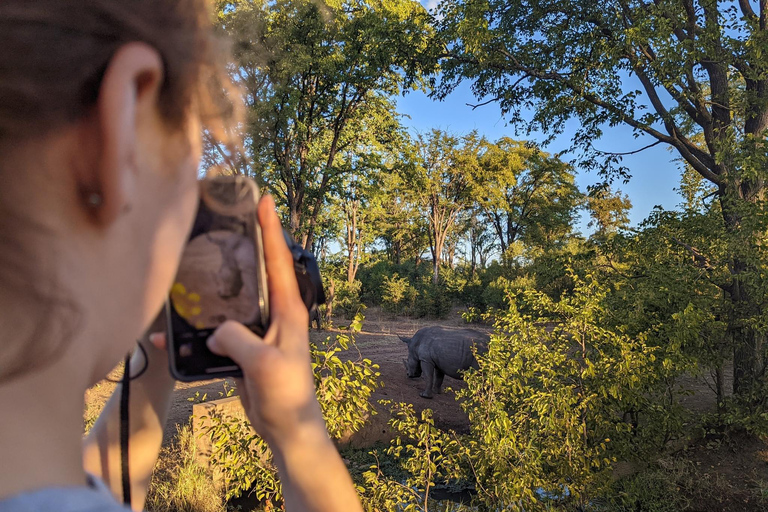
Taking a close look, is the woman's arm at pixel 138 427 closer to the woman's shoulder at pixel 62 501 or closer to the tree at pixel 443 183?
the woman's shoulder at pixel 62 501

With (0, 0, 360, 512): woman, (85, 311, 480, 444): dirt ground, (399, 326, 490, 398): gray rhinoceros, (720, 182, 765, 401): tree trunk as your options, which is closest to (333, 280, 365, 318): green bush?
(85, 311, 480, 444): dirt ground

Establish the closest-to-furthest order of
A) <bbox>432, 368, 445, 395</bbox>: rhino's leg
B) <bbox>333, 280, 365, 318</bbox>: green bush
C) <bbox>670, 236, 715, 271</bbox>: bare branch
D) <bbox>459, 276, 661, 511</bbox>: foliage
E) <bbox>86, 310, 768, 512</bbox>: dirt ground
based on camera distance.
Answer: <bbox>459, 276, 661, 511</bbox>: foliage < <bbox>86, 310, 768, 512</bbox>: dirt ground < <bbox>670, 236, 715, 271</bbox>: bare branch < <bbox>432, 368, 445, 395</bbox>: rhino's leg < <bbox>333, 280, 365, 318</bbox>: green bush

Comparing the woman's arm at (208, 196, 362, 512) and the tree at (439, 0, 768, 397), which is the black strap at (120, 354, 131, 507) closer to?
the woman's arm at (208, 196, 362, 512)

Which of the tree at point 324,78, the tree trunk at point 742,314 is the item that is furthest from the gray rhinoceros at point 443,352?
the tree at point 324,78

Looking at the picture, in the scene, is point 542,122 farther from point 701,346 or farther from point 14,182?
point 14,182

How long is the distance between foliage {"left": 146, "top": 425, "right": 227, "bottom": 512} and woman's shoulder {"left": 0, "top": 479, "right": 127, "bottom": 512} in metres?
4.44

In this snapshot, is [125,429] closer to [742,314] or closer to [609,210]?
[742,314]

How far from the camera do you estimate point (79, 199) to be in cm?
47

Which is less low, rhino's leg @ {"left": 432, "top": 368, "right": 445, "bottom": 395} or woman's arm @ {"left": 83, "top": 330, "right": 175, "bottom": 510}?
woman's arm @ {"left": 83, "top": 330, "right": 175, "bottom": 510}

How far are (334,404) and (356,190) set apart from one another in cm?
1317

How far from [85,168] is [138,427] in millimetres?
677

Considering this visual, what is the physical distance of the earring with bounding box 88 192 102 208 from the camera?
47 cm

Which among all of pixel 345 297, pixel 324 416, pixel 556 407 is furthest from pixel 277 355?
pixel 345 297

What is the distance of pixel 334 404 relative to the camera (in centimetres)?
371
